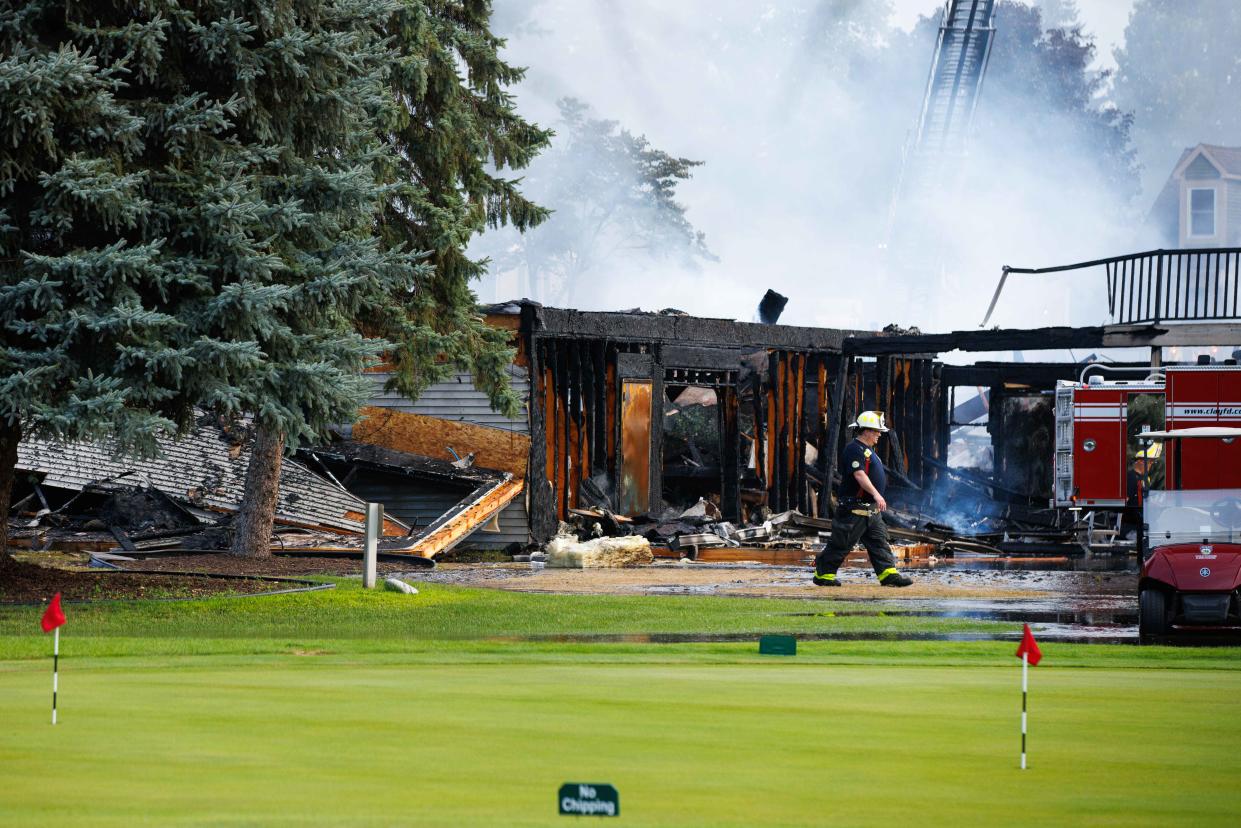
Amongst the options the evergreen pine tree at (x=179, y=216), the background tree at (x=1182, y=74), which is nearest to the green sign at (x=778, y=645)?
the evergreen pine tree at (x=179, y=216)

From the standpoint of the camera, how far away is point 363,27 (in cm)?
1983

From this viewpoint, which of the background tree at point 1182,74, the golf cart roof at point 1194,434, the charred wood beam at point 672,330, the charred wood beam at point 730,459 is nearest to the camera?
the golf cart roof at point 1194,434

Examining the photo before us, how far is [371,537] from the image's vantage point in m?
19.9

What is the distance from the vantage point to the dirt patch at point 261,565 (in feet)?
80.4

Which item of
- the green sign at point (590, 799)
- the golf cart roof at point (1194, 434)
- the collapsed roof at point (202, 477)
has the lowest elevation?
the green sign at point (590, 799)

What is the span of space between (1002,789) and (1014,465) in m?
36.5

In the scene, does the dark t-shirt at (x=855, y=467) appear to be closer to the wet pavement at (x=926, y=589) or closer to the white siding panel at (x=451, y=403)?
the wet pavement at (x=926, y=589)

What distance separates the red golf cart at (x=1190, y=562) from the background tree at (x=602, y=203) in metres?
75.5

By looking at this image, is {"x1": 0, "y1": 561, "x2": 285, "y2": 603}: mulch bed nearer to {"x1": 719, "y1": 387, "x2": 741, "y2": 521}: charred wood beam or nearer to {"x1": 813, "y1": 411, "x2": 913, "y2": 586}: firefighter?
{"x1": 813, "y1": 411, "x2": 913, "y2": 586}: firefighter

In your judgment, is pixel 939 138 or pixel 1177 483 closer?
pixel 1177 483

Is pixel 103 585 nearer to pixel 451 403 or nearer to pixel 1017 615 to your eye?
pixel 1017 615

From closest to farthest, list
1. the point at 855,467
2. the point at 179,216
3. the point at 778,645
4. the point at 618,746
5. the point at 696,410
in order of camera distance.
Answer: the point at 618,746
the point at 778,645
the point at 179,216
the point at 855,467
the point at 696,410

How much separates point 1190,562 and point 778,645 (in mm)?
5404

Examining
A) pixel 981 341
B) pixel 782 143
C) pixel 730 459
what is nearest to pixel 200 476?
pixel 730 459
